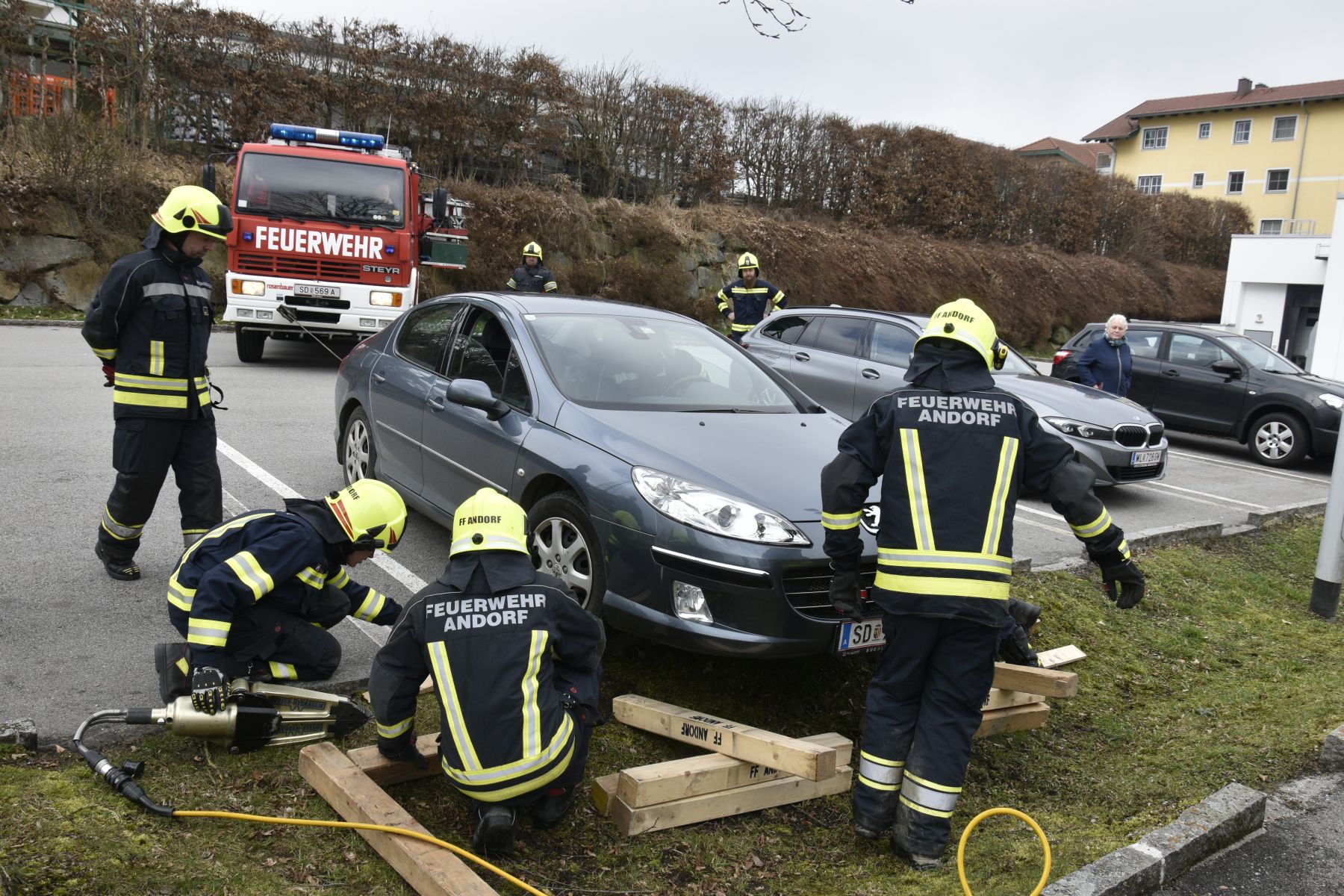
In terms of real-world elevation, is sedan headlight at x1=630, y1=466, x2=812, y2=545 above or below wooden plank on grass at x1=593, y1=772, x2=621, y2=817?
above

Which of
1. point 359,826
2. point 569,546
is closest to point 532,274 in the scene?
point 569,546

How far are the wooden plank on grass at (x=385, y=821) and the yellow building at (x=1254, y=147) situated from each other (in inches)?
1928

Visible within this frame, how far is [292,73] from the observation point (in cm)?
1764

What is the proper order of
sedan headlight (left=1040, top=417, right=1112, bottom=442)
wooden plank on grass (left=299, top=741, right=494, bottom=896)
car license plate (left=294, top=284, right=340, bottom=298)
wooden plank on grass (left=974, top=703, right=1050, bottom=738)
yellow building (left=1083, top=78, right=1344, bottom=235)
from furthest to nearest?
yellow building (left=1083, top=78, right=1344, bottom=235)
car license plate (left=294, top=284, right=340, bottom=298)
sedan headlight (left=1040, top=417, right=1112, bottom=442)
wooden plank on grass (left=974, top=703, right=1050, bottom=738)
wooden plank on grass (left=299, top=741, right=494, bottom=896)

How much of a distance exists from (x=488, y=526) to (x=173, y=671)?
1404 millimetres

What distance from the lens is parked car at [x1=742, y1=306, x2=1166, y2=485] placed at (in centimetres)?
866

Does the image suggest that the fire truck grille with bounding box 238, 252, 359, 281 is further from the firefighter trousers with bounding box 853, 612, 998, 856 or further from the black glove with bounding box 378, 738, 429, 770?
the firefighter trousers with bounding box 853, 612, 998, 856

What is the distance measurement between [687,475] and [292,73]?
16454mm

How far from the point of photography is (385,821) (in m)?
3.06

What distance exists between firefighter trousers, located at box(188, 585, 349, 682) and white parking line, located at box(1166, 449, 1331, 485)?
10331 millimetres

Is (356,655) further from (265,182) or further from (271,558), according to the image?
(265,182)

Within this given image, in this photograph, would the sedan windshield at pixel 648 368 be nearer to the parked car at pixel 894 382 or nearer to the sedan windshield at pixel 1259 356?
the parked car at pixel 894 382

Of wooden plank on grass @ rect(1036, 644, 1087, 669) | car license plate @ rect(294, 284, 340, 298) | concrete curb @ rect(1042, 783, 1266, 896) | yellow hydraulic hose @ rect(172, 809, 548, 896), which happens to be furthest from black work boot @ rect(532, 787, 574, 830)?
car license plate @ rect(294, 284, 340, 298)

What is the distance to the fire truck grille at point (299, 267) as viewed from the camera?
1174cm
